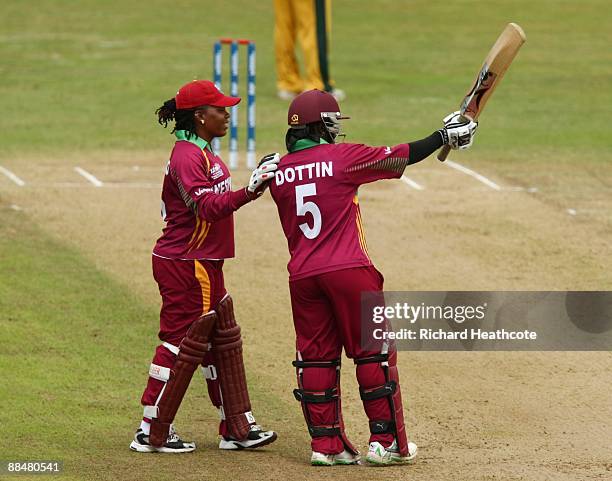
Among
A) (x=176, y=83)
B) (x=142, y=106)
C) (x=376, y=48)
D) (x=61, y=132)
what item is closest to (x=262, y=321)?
(x=61, y=132)

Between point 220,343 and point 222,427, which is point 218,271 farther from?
point 222,427

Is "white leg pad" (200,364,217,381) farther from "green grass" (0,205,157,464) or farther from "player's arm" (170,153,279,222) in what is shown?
"player's arm" (170,153,279,222)

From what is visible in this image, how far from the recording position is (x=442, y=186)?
1705cm

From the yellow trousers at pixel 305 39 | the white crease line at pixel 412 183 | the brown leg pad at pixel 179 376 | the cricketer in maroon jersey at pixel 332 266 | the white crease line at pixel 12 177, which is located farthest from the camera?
the yellow trousers at pixel 305 39

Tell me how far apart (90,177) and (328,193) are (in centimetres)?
957

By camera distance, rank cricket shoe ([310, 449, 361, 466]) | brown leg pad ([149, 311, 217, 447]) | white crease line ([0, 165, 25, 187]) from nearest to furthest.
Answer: cricket shoe ([310, 449, 361, 466]) < brown leg pad ([149, 311, 217, 447]) < white crease line ([0, 165, 25, 187])

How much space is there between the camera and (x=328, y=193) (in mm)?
8336

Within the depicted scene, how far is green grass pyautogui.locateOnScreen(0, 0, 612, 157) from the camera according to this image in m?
20.3

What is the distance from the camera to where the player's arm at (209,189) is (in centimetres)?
827

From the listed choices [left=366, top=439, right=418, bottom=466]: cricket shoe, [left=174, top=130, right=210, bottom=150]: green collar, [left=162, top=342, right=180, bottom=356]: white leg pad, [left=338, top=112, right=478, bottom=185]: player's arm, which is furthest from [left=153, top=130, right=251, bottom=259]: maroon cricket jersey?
[left=366, top=439, right=418, bottom=466]: cricket shoe

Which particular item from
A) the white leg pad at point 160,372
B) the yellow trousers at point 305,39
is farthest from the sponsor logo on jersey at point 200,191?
the yellow trousers at point 305,39

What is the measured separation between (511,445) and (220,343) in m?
1.99

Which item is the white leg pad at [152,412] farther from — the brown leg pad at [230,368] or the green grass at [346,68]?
the green grass at [346,68]

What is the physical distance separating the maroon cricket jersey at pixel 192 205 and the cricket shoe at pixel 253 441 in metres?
1.16
